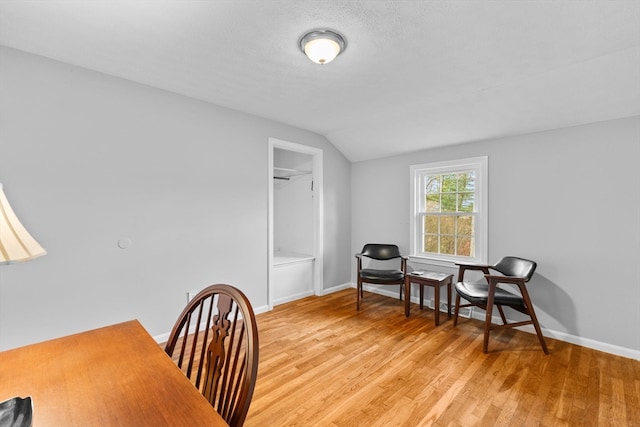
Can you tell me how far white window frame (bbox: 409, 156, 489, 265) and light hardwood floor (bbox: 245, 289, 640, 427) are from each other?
32.1 inches

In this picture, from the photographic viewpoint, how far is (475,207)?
3.46 metres

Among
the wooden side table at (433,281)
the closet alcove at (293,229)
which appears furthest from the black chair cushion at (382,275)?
the closet alcove at (293,229)

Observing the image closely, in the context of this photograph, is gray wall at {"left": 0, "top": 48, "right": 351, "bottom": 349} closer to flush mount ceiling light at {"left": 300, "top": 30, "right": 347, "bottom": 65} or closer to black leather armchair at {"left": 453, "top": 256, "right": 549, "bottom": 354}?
flush mount ceiling light at {"left": 300, "top": 30, "right": 347, "bottom": 65}

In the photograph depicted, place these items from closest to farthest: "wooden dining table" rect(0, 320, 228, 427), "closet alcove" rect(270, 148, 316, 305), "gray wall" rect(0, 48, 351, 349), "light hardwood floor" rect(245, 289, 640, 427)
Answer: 1. "wooden dining table" rect(0, 320, 228, 427)
2. "light hardwood floor" rect(245, 289, 640, 427)
3. "gray wall" rect(0, 48, 351, 349)
4. "closet alcove" rect(270, 148, 316, 305)

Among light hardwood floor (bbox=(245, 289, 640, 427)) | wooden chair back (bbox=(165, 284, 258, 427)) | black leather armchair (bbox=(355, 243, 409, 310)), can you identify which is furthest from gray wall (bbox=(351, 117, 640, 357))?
wooden chair back (bbox=(165, 284, 258, 427))

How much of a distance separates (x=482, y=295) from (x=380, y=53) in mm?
2285

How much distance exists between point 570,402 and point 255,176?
334 cm

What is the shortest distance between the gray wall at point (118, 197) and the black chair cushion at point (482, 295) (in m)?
2.23

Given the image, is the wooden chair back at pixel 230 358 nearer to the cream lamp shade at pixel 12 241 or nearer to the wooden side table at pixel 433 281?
the cream lamp shade at pixel 12 241

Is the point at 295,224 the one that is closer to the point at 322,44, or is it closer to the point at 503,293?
the point at 503,293

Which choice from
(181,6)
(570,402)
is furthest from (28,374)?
(570,402)

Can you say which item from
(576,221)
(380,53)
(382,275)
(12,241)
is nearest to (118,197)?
(12,241)

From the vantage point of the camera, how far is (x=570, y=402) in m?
1.90

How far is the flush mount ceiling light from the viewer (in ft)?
6.15
